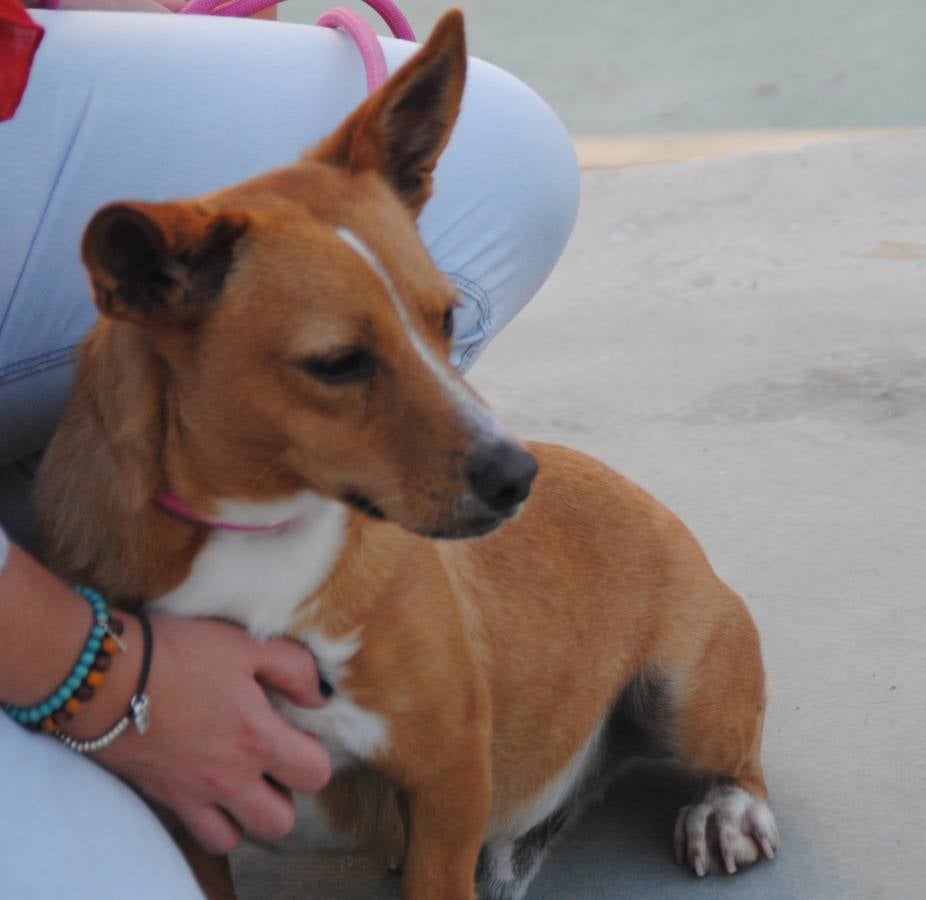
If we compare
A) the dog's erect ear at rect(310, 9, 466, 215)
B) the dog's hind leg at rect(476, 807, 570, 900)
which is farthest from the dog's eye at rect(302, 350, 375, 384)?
the dog's hind leg at rect(476, 807, 570, 900)

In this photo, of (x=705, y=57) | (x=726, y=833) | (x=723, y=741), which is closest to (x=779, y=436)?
(x=723, y=741)

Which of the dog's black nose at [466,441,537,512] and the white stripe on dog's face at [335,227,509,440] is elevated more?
the white stripe on dog's face at [335,227,509,440]

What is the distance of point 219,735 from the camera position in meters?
1.46

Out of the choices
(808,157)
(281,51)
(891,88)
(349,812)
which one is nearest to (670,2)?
(891,88)

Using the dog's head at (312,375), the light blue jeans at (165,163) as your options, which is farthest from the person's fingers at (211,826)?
the dog's head at (312,375)

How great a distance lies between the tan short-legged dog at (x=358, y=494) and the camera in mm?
1357

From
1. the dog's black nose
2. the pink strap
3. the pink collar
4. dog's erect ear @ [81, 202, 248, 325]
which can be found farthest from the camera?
the pink strap

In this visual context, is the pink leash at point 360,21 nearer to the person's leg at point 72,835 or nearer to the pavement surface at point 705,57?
the person's leg at point 72,835

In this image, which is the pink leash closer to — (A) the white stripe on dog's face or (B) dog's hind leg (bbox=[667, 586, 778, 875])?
(A) the white stripe on dog's face

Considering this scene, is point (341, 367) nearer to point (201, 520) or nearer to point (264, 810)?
point (201, 520)

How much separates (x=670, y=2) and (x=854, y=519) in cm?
564

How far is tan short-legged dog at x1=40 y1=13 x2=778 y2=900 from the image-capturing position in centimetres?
136

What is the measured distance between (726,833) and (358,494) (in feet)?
2.71

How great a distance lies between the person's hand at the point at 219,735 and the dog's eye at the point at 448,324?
37cm
